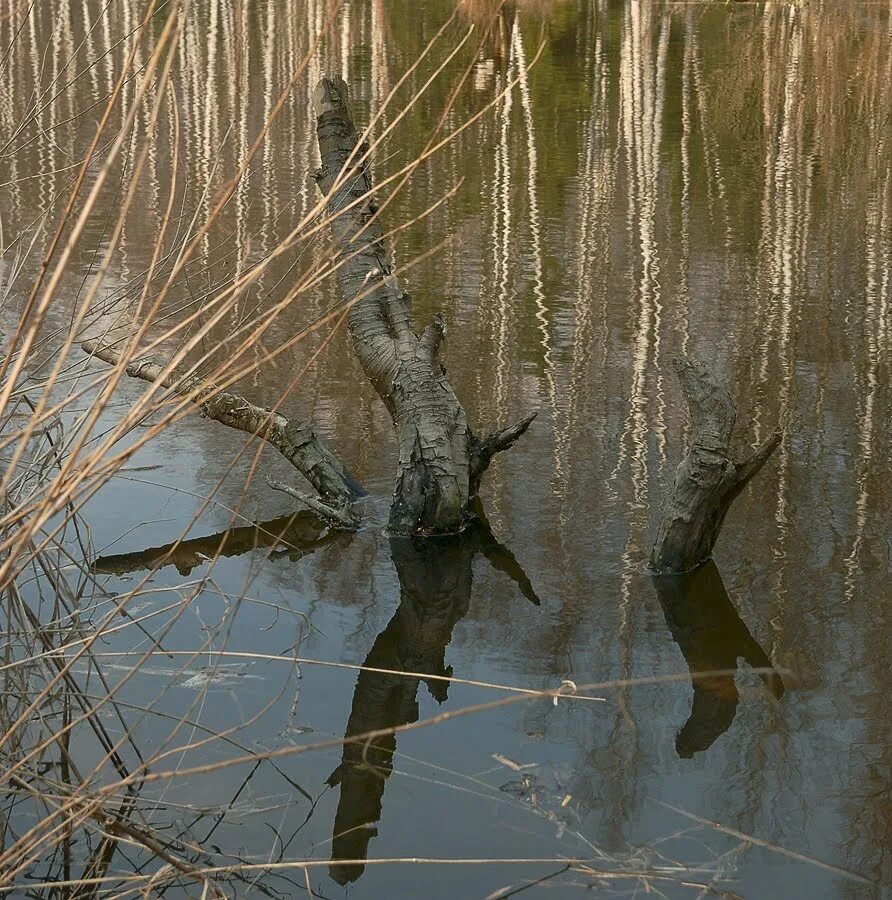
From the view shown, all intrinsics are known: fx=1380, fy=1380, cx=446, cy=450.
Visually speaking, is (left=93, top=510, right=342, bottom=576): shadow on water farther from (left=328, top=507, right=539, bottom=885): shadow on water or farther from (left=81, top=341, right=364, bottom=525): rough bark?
(left=328, top=507, right=539, bottom=885): shadow on water

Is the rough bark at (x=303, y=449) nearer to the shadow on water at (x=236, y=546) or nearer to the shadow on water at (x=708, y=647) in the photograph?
the shadow on water at (x=236, y=546)

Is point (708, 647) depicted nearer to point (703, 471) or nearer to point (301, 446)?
point (703, 471)

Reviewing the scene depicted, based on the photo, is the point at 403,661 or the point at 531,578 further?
the point at 531,578

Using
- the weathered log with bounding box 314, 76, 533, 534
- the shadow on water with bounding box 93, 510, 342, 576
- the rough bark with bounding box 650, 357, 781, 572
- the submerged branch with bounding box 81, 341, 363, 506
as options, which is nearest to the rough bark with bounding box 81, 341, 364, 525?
the submerged branch with bounding box 81, 341, 363, 506

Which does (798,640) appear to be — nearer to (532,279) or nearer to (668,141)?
(532,279)

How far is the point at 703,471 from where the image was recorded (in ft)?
16.0

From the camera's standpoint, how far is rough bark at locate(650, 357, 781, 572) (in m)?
4.88

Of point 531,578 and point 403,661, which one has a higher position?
point 531,578

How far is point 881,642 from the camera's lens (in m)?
4.69

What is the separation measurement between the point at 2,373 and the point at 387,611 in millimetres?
3091

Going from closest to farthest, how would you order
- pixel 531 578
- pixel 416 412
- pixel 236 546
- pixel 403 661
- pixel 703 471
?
1. pixel 403 661
2. pixel 703 471
3. pixel 531 578
4. pixel 416 412
5. pixel 236 546

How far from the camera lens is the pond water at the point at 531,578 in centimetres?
345

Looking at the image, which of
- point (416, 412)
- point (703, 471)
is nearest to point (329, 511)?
point (416, 412)

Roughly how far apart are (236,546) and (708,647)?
1.97m
